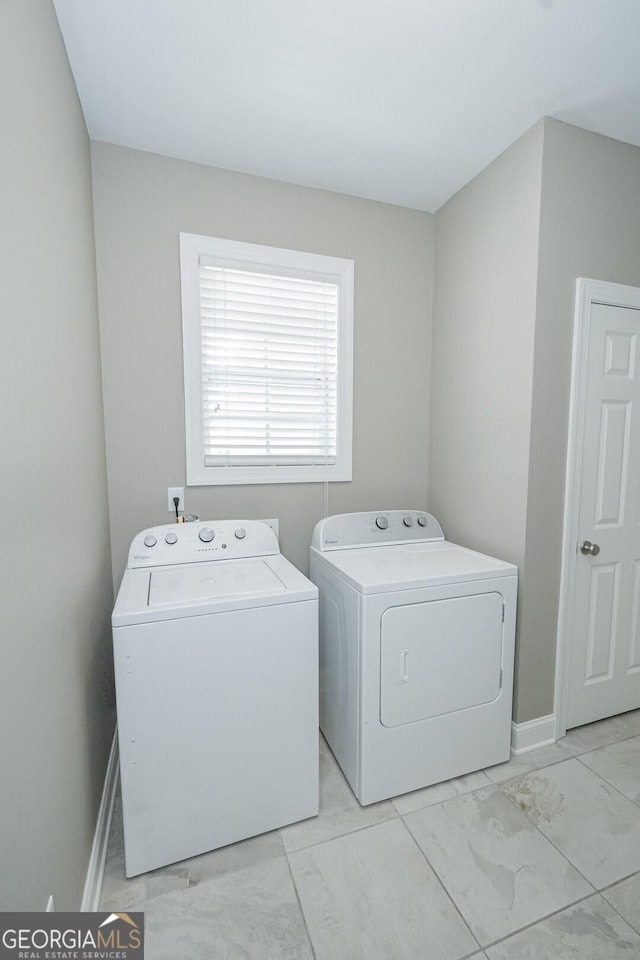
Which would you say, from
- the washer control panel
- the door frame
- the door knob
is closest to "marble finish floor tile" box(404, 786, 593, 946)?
the door frame

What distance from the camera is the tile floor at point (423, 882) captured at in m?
1.09

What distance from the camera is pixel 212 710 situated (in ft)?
4.15

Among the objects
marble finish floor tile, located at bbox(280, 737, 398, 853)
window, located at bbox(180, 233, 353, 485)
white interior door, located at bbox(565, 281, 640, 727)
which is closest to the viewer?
marble finish floor tile, located at bbox(280, 737, 398, 853)

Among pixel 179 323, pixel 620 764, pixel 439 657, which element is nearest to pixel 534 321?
pixel 439 657

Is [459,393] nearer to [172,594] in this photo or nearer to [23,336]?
[172,594]

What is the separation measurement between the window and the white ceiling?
16.2 inches

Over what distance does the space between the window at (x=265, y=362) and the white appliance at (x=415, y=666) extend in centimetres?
62

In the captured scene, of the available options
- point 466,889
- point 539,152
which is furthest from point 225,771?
point 539,152

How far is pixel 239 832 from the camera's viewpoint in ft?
4.43

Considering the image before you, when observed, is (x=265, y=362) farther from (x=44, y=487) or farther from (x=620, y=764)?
(x=620, y=764)

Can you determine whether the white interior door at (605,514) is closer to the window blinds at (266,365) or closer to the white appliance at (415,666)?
the white appliance at (415,666)

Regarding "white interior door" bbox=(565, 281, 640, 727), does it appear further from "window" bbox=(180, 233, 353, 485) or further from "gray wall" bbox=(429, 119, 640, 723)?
"window" bbox=(180, 233, 353, 485)

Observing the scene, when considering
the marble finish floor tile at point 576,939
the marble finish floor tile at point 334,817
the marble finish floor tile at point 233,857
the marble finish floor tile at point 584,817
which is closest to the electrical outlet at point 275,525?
the marble finish floor tile at point 334,817

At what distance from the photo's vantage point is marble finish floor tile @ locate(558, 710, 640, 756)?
5.96 ft
